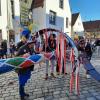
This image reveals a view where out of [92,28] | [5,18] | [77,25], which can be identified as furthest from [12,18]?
[92,28]

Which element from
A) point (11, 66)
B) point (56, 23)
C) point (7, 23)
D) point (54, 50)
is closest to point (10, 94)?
point (11, 66)

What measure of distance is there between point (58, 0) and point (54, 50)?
20.0 metres

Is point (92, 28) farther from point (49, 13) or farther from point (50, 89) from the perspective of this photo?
point (50, 89)

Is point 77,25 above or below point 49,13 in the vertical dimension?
below

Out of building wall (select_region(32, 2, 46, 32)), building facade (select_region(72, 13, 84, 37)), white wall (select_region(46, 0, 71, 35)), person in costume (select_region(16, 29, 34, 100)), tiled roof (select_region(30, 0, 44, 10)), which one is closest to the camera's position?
person in costume (select_region(16, 29, 34, 100))

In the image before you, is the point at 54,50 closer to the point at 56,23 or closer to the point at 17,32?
the point at 17,32

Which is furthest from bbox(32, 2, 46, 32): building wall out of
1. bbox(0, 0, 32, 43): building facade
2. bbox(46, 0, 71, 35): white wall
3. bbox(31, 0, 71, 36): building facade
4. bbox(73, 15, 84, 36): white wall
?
bbox(73, 15, 84, 36): white wall

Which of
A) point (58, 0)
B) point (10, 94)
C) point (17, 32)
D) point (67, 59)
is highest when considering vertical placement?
point (58, 0)

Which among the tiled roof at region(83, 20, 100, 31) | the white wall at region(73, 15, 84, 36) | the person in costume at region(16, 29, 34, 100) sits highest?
the tiled roof at region(83, 20, 100, 31)

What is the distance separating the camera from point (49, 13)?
24.5m

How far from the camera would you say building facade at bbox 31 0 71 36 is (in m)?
24.0

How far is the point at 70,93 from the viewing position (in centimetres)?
621

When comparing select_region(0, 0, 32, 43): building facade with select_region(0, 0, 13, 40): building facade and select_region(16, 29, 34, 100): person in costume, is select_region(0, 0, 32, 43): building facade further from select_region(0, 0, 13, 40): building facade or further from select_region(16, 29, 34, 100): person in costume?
select_region(16, 29, 34, 100): person in costume

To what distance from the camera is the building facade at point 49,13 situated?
78.6ft
